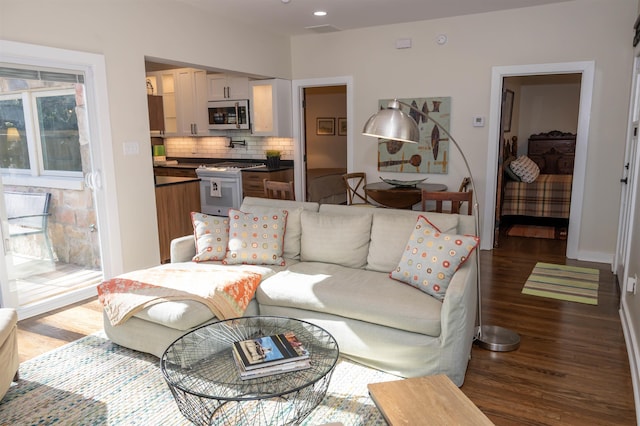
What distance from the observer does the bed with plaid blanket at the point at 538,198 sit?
629cm

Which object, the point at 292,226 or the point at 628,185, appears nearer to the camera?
the point at 292,226

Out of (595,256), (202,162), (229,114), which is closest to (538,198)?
(595,256)

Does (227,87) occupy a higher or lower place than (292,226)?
higher

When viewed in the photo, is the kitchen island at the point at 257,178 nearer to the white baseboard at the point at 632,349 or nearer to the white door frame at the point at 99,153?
the white door frame at the point at 99,153

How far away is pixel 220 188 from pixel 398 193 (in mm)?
2604

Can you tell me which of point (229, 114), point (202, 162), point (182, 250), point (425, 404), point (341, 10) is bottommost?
point (425, 404)

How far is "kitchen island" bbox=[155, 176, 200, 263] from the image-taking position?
500 centimetres

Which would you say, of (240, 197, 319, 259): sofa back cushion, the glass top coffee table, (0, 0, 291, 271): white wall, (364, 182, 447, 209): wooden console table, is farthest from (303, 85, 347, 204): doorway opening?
the glass top coffee table

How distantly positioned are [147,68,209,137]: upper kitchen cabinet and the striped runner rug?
5129mm

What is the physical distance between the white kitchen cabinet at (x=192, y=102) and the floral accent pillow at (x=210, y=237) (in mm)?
3939

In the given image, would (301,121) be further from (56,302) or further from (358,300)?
(358,300)

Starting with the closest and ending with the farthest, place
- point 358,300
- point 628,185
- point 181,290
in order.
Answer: point 358,300, point 181,290, point 628,185

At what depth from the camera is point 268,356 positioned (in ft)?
6.49

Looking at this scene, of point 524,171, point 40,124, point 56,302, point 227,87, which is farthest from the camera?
point 227,87
